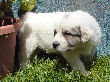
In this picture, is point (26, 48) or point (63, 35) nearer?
point (63, 35)

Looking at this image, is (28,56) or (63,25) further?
(28,56)

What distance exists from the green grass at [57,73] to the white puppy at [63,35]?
19 centimetres

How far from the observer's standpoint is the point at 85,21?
12.0 ft

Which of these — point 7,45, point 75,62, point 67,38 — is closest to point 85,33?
point 67,38

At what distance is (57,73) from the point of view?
390cm

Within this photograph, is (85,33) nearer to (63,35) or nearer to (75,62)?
(63,35)

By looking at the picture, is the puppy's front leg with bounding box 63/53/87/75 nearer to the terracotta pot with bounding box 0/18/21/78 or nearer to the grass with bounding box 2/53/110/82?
the grass with bounding box 2/53/110/82

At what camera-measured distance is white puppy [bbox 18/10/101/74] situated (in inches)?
142

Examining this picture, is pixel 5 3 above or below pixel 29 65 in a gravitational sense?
above

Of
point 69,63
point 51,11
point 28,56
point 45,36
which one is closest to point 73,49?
point 69,63

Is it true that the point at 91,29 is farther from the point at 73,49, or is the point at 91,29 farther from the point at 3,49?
the point at 3,49

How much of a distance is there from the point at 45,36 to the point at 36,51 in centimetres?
47

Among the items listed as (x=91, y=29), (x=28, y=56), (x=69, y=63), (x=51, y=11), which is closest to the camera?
(x=91, y=29)

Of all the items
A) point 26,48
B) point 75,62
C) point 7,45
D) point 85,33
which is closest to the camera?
point 85,33
